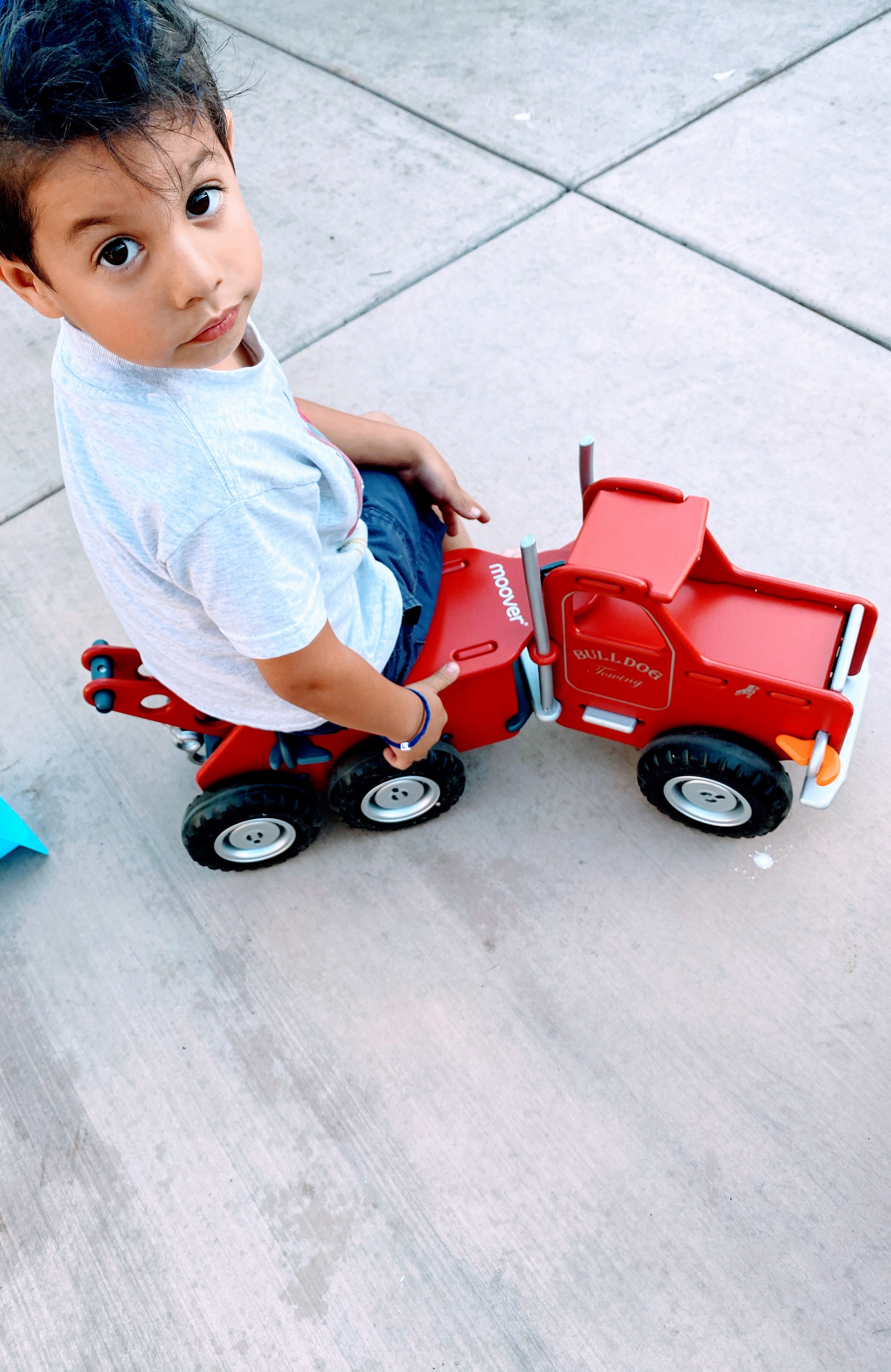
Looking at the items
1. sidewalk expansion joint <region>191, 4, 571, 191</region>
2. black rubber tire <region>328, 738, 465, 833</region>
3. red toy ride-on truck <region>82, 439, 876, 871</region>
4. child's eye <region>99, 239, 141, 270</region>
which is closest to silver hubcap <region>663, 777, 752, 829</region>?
red toy ride-on truck <region>82, 439, 876, 871</region>

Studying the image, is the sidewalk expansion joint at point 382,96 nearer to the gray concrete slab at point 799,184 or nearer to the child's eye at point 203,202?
the gray concrete slab at point 799,184

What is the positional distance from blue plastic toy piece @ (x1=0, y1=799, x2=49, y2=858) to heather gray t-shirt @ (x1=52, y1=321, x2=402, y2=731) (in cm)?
70

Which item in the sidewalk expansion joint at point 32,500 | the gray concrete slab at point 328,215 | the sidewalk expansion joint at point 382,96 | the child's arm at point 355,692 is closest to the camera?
the child's arm at point 355,692

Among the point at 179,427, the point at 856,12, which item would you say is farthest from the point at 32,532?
the point at 856,12

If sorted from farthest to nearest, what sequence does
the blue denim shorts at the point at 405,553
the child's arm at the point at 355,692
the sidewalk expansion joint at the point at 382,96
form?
the sidewalk expansion joint at the point at 382,96, the blue denim shorts at the point at 405,553, the child's arm at the point at 355,692

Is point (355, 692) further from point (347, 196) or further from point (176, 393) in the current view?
point (347, 196)

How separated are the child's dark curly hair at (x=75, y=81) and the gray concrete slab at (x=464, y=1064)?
1189mm

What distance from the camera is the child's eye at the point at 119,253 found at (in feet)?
2.74

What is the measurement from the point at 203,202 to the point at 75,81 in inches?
5.6

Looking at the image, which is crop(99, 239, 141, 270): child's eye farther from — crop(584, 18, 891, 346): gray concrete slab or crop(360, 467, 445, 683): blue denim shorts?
crop(584, 18, 891, 346): gray concrete slab

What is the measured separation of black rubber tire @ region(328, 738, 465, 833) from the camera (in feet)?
5.14

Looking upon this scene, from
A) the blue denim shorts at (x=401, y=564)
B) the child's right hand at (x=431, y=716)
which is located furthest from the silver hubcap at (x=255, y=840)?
the child's right hand at (x=431, y=716)

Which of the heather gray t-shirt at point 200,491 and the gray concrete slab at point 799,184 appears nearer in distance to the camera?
the heather gray t-shirt at point 200,491

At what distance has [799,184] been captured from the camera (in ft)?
8.41
